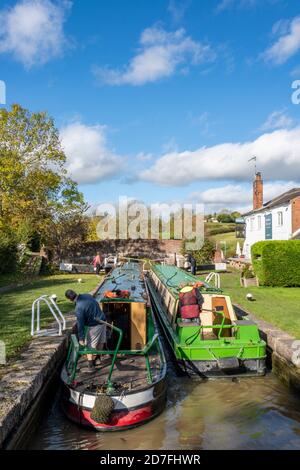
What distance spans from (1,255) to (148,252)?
1834cm

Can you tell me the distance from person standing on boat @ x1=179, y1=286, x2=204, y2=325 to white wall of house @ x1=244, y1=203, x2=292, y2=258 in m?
17.3

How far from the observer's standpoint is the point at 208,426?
22.9ft

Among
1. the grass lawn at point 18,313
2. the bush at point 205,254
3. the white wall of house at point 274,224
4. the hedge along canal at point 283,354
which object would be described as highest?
the white wall of house at point 274,224

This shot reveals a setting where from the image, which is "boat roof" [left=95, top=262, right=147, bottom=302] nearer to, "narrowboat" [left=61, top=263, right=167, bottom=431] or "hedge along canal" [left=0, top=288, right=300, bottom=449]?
"narrowboat" [left=61, top=263, right=167, bottom=431]

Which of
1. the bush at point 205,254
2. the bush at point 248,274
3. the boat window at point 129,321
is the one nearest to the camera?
the boat window at point 129,321

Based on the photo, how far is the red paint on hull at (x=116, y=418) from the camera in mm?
6605

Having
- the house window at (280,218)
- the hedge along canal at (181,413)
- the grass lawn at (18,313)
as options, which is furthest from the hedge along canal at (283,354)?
the house window at (280,218)

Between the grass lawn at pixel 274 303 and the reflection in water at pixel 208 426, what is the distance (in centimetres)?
259

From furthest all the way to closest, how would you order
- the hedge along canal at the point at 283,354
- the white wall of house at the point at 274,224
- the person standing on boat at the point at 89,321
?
the white wall of house at the point at 274,224 < the hedge along canal at the point at 283,354 < the person standing on boat at the point at 89,321

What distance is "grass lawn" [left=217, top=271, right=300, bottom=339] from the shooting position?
11581 mm

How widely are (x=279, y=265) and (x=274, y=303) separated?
5165 millimetres

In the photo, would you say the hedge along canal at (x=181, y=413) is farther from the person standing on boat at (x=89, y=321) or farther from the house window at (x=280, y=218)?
the house window at (x=280, y=218)
